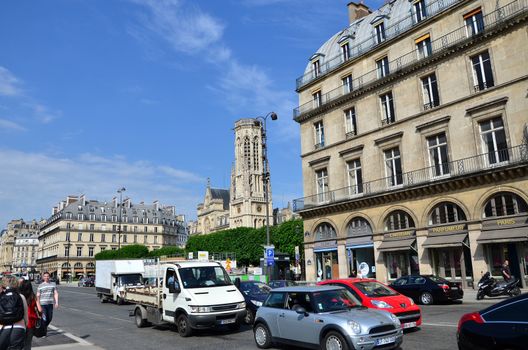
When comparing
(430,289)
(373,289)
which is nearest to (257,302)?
(373,289)

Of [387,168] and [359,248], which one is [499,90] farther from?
[359,248]

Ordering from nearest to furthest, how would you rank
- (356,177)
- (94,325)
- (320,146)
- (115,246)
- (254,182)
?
(94,325) < (356,177) < (320,146) < (115,246) < (254,182)

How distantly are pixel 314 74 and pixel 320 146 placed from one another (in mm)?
6699

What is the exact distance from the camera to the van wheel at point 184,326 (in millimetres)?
12820

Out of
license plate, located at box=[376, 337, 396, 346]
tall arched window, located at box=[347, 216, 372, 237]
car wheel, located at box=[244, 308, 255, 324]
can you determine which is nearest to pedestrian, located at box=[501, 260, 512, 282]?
tall arched window, located at box=[347, 216, 372, 237]

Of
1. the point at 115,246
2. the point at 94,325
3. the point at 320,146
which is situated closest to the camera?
the point at 94,325

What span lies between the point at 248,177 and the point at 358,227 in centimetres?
9094

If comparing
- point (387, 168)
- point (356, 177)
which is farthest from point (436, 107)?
point (356, 177)

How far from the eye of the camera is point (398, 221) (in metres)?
29.4

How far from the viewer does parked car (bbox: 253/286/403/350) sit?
857cm

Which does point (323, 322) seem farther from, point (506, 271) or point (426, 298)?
point (506, 271)

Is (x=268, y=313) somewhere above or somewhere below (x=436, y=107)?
below

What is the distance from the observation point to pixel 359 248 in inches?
1265

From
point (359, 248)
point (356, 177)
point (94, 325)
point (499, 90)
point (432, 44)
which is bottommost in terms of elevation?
point (94, 325)
